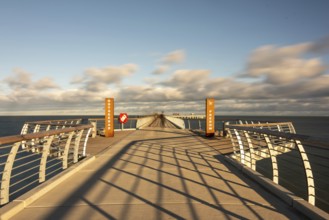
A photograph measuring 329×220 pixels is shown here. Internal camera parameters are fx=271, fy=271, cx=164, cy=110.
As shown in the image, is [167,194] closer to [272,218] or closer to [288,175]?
[272,218]

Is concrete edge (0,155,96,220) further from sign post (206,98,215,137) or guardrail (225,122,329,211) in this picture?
sign post (206,98,215,137)

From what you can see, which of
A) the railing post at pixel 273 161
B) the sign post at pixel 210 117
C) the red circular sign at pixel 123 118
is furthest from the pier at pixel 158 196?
the red circular sign at pixel 123 118

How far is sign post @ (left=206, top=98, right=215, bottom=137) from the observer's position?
15.7 metres

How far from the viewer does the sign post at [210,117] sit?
15688mm

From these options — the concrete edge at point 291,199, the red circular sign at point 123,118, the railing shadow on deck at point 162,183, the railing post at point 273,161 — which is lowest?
the railing shadow on deck at point 162,183

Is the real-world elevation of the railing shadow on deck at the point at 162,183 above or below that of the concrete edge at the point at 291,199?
below

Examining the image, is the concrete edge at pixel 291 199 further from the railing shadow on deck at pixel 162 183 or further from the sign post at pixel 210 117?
the sign post at pixel 210 117

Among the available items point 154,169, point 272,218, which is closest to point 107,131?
point 154,169

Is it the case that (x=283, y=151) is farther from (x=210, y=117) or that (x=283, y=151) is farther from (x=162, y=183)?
(x=162, y=183)

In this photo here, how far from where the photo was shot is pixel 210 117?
15.9 m

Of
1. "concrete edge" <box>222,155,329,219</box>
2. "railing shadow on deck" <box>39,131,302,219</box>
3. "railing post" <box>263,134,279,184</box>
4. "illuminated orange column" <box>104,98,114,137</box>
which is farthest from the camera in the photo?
"illuminated orange column" <box>104,98,114,137</box>

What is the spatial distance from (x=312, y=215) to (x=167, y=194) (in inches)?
84.2

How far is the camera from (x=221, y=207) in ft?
12.8

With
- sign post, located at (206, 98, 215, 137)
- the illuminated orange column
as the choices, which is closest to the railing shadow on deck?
sign post, located at (206, 98, 215, 137)
